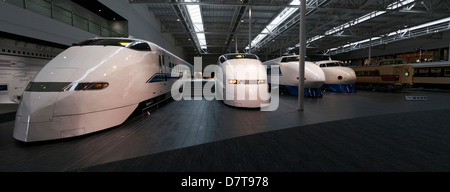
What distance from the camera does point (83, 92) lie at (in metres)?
3.09

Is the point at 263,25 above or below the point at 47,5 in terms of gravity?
above

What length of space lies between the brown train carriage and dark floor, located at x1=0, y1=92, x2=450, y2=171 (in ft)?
31.4

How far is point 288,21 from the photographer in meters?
15.9

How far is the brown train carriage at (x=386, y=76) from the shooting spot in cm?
1152

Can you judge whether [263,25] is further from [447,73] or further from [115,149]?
[115,149]

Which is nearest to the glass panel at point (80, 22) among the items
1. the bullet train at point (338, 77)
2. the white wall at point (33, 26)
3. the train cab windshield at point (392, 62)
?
the white wall at point (33, 26)

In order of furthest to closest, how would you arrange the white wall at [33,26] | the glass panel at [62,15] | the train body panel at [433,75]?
the train body panel at [433,75], the glass panel at [62,15], the white wall at [33,26]

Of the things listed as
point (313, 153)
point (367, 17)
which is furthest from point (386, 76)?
point (313, 153)

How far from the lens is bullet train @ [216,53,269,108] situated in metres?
5.67

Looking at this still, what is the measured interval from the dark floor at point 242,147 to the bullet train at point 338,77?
762 cm

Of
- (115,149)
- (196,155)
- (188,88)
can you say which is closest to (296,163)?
(196,155)

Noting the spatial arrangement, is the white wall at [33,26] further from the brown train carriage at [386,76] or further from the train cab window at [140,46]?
the brown train carriage at [386,76]

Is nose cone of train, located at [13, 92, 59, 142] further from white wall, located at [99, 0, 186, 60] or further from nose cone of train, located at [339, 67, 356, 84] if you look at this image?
nose cone of train, located at [339, 67, 356, 84]
